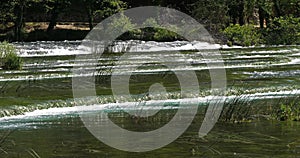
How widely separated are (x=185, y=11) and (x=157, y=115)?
43.4 metres

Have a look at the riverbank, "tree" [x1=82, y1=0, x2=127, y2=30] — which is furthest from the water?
"tree" [x1=82, y1=0, x2=127, y2=30]

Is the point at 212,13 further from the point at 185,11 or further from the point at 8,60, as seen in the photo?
the point at 8,60

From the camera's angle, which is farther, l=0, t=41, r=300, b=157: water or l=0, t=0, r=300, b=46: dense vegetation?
l=0, t=0, r=300, b=46: dense vegetation

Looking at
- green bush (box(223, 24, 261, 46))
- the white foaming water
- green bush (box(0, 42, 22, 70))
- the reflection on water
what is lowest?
the reflection on water

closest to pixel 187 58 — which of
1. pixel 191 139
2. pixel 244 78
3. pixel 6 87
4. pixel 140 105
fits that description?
pixel 244 78

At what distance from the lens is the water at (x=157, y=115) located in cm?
974

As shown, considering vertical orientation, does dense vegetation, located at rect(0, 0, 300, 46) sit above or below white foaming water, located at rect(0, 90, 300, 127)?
above

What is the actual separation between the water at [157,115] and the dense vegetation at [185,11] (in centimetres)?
1809

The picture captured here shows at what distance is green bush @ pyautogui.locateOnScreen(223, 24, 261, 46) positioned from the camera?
47.7 metres

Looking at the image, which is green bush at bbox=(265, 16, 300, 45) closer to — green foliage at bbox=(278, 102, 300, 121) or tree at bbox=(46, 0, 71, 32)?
tree at bbox=(46, 0, 71, 32)

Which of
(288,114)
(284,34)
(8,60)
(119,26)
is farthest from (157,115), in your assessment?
(284,34)

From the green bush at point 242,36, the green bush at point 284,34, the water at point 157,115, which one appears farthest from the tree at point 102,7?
the water at point 157,115

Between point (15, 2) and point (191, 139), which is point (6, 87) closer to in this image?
point (191, 139)

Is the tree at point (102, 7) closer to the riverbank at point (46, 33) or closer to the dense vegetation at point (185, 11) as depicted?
the dense vegetation at point (185, 11)
